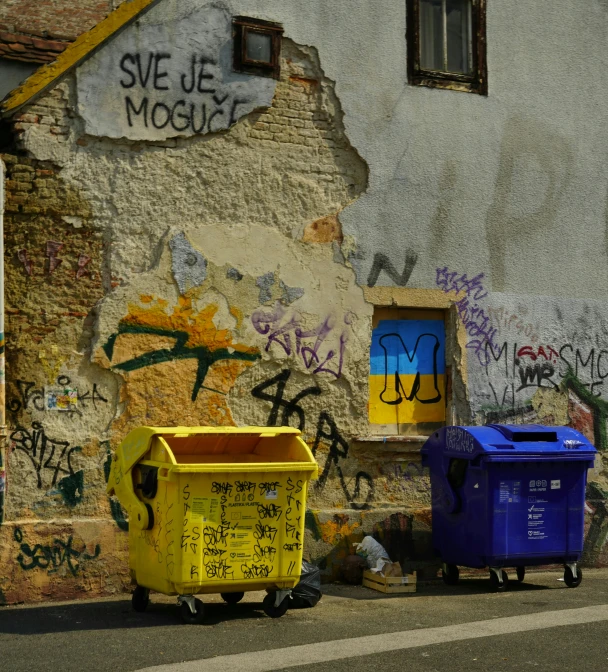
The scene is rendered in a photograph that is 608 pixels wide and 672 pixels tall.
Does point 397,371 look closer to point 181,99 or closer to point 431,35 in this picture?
point 181,99

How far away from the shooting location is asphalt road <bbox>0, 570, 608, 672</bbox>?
6.10 metres

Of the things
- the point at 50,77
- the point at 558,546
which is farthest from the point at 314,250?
the point at 558,546

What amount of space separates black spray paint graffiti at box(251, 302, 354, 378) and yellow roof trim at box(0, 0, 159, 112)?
A: 2.42 meters

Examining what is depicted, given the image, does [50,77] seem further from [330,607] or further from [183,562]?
[330,607]

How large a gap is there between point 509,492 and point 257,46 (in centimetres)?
416

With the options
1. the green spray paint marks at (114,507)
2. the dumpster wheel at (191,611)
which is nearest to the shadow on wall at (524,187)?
the green spray paint marks at (114,507)

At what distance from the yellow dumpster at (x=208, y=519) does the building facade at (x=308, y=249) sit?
1.01 m

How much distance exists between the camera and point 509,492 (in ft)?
27.5

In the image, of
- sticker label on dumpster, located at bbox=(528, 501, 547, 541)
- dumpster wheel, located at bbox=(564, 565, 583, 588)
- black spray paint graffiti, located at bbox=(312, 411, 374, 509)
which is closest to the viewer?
sticker label on dumpster, located at bbox=(528, 501, 547, 541)

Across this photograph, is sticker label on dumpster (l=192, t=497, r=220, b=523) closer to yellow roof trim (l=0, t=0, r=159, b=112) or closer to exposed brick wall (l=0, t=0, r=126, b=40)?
yellow roof trim (l=0, t=0, r=159, b=112)

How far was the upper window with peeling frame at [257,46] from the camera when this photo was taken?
8898 mm

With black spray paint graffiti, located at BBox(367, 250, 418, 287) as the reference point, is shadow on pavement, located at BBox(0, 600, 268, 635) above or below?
below

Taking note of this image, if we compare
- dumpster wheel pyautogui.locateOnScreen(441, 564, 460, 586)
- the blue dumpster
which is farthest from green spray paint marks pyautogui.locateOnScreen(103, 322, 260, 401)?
dumpster wheel pyautogui.locateOnScreen(441, 564, 460, 586)

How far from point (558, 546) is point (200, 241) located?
3.74 metres
